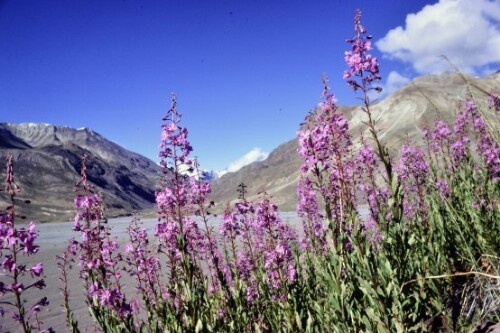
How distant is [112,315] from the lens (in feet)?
17.4

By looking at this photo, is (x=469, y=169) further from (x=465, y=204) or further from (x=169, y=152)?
(x=169, y=152)

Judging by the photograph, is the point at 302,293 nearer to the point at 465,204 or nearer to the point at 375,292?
the point at 375,292

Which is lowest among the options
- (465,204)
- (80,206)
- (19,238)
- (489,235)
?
(489,235)

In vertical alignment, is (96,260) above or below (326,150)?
below

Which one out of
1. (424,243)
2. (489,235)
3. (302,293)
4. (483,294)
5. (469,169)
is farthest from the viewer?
(469,169)

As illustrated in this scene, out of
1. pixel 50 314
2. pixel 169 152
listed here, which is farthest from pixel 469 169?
pixel 50 314

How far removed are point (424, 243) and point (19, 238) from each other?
532 centimetres

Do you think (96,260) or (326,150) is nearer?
(326,150)

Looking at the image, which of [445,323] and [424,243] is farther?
[424,243]

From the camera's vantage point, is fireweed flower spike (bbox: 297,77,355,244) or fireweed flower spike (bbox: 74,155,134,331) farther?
fireweed flower spike (bbox: 74,155,134,331)

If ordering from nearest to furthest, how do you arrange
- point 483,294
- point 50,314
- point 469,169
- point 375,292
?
point 375,292 < point 483,294 < point 469,169 < point 50,314

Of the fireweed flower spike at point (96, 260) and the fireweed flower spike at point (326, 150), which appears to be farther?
the fireweed flower spike at point (96, 260)

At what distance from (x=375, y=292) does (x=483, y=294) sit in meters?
1.34

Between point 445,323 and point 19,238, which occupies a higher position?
point 19,238
